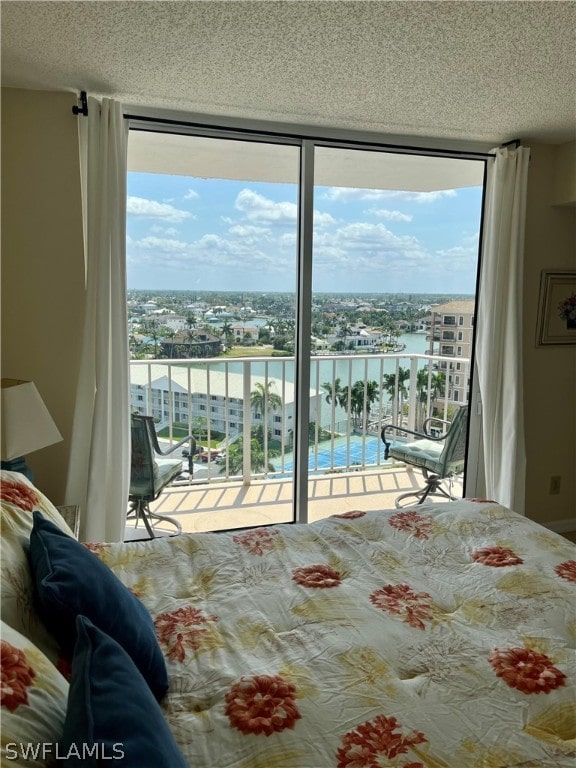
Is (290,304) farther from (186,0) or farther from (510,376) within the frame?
(186,0)

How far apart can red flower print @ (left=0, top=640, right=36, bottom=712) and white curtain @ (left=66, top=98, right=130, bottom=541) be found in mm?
1842

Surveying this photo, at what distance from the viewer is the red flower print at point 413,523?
2008 millimetres

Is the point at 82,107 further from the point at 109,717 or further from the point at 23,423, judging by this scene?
the point at 109,717

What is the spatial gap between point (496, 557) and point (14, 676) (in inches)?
57.3

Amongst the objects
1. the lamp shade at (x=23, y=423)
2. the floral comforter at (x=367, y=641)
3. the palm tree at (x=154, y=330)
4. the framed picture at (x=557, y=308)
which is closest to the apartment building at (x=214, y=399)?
the palm tree at (x=154, y=330)

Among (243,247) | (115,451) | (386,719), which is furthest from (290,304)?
(386,719)

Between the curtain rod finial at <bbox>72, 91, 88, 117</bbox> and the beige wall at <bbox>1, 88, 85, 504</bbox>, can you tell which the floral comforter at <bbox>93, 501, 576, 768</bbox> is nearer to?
the beige wall at <bbox>1, 88, 85, 504</bbox>

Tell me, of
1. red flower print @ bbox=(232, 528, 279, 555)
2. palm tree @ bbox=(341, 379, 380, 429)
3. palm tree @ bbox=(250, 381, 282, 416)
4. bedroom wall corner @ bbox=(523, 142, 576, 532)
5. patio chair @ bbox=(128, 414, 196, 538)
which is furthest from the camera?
palm tree @ bbox=(341, 379, 380, 429)

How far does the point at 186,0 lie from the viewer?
5.86 feet

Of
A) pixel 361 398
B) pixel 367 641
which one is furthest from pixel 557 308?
pixel 367 641

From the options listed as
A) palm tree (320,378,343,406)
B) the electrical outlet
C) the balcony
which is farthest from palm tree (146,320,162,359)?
the electrical outlet

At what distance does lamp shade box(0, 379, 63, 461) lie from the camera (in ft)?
7.21

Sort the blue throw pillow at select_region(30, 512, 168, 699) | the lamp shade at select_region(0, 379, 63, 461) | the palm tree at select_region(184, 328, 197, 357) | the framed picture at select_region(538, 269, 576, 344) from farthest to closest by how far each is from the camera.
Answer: the framed picture at select_region(538, 269, 576, 344) → the palm tree at select_region(184, 328, 197, 357) → the lamp shade at select_region(0, 379, 63, 461) → the blue throw pillow at select_region(30, 512, 168, 699)

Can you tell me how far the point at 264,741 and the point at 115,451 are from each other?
6.35 feet
